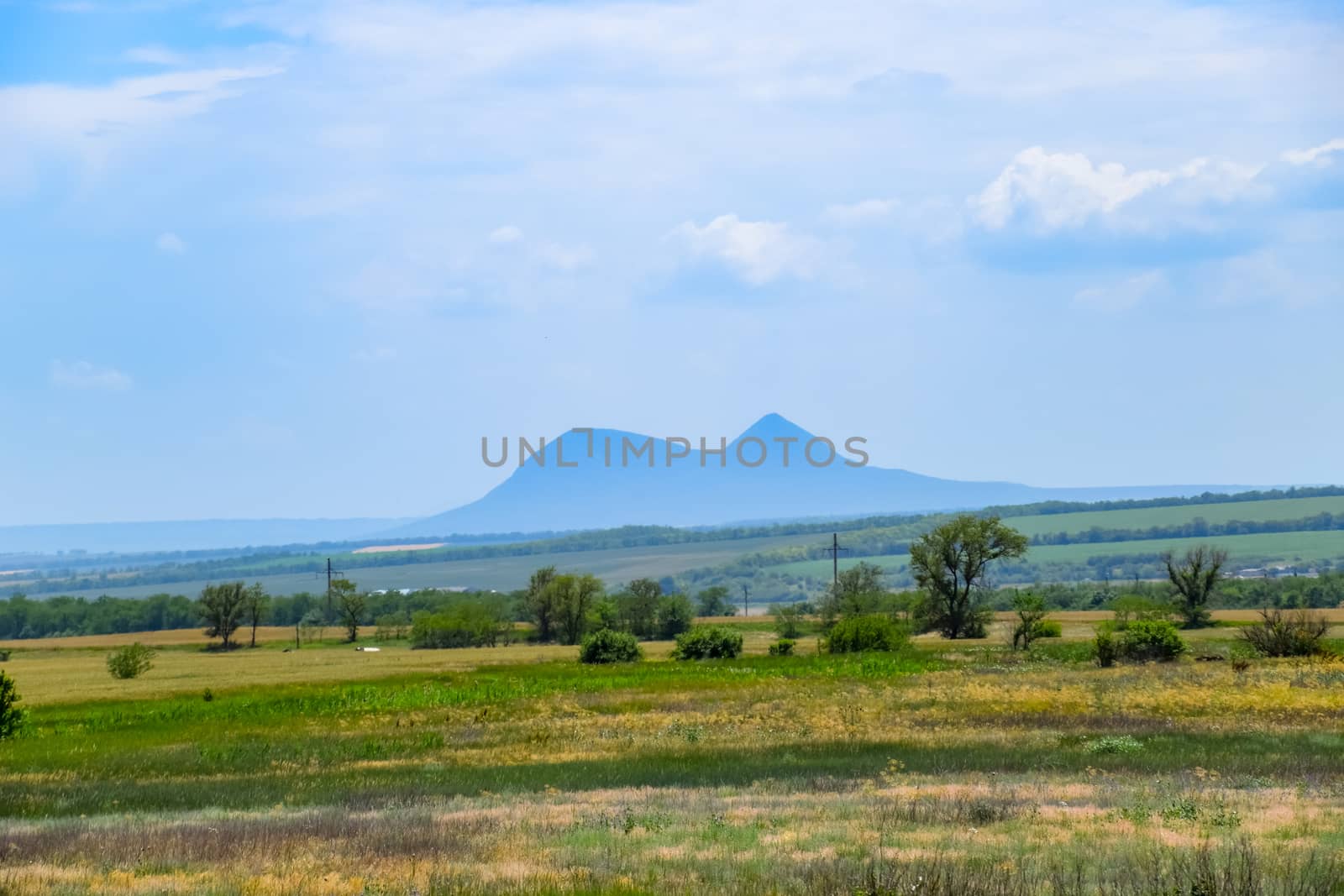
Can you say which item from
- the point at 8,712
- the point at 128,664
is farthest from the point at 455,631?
the point at 8,712

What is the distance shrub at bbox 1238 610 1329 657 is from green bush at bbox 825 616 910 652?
2391 cm

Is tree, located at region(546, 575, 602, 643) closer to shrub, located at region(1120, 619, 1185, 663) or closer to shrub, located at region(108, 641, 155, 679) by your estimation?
shrub, located at region(108, 641, 155, 679)

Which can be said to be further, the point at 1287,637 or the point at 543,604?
the point at 543,604

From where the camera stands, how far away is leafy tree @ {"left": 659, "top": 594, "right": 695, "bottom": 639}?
12069 centimetres

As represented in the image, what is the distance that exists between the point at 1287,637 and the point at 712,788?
45647 mm

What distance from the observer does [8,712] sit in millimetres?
39625

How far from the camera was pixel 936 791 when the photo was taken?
757 inches

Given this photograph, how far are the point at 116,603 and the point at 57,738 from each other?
534 feet

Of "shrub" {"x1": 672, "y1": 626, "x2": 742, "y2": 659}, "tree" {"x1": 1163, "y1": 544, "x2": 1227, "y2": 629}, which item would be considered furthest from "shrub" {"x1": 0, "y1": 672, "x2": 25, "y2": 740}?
"tree" {"x1": 1163, "y1": 544, "x2": 1227, "y2": 629}

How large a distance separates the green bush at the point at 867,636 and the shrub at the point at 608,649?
45.5ft

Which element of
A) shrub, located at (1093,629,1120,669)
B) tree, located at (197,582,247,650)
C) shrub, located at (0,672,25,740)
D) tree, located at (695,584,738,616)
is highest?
shrub, located at (0,672,25,740)

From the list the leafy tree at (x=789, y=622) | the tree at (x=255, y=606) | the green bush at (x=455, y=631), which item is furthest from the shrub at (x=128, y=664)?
the leafy tree at (x=789, y=622)

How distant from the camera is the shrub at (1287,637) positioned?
56625mm

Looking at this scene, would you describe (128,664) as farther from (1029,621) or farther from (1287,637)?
(1287,637)
